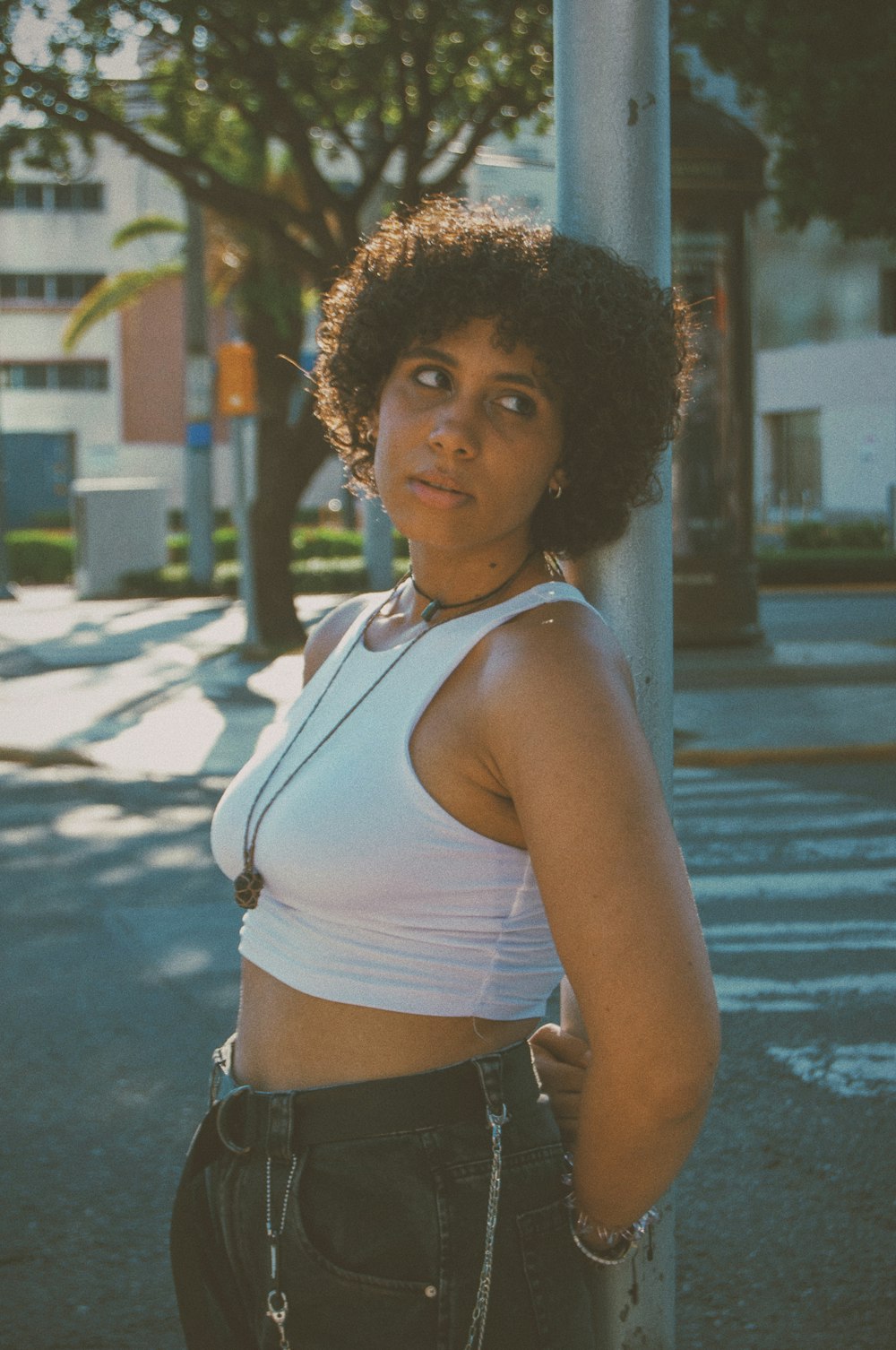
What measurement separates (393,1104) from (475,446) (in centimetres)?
72

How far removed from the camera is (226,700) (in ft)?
42.5

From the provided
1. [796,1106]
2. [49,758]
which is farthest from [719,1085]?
[49,758]

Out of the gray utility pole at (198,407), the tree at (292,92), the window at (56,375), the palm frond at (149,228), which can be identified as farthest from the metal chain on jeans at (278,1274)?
the window at (56,375)

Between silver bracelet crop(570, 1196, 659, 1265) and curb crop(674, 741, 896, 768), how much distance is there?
27.7ft

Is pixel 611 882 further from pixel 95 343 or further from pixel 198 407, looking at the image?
pixel 95 343

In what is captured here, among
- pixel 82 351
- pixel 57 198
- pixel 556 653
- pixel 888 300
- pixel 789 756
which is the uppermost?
pixel 57 198

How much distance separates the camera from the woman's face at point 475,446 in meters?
1.87

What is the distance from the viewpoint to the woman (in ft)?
5.04

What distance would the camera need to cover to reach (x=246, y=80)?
51.1 feet

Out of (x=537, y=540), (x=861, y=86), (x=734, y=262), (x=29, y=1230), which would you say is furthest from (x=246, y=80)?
(x=537, y=540)

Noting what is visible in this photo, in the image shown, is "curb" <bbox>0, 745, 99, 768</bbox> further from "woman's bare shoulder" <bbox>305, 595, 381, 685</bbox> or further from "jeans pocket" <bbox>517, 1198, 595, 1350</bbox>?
"jeans pocket" <bbox>517, 1198, 595, 1350</bbox>

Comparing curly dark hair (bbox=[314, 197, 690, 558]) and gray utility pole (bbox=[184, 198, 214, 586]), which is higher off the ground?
gray utility pole (bbox=[184, 198, 214, 586])

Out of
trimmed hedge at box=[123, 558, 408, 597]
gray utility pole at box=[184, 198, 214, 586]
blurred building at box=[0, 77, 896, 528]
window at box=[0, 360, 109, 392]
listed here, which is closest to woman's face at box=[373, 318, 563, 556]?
gray utility pole at box=[184, 198, 214, 586]

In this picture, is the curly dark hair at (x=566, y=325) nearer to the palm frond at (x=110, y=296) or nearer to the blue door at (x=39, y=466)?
the palm frond at (x=110, y=296)
